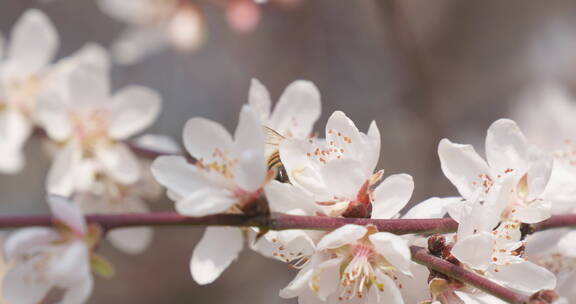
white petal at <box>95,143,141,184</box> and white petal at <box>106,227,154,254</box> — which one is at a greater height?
white petal at <box>95,143,141,184</box>

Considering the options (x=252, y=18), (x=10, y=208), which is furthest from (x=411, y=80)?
(x=10, y=208)

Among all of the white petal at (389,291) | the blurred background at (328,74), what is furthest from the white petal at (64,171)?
the blurred background at (328,74)

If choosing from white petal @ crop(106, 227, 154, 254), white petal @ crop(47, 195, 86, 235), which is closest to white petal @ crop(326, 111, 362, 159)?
white petal @ crop(47, 195, 86, 235)

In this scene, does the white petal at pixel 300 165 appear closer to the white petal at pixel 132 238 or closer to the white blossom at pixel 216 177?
the white blossom at pixel 216 177

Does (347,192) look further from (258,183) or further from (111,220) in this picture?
(111,220)

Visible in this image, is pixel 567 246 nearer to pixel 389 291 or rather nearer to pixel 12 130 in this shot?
pixel 389 291

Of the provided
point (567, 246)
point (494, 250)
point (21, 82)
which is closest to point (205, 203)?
point (494, 250)

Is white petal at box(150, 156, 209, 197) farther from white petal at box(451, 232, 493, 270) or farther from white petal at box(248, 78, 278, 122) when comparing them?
white petal at box(451, 232, 493, 270)
